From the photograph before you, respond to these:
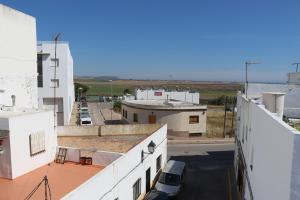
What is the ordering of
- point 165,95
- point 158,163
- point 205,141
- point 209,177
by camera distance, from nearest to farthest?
point 158,163 → point 209,177 → point 205,141 → point 165,95

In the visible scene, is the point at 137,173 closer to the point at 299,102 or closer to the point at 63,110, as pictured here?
the point at 299,102

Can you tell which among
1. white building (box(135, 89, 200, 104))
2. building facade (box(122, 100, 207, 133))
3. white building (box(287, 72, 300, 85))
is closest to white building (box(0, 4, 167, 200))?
white building (box(287, 72, 300, 85))

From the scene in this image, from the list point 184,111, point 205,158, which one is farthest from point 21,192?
point 184,111

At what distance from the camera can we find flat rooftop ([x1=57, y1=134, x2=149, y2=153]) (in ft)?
53.8

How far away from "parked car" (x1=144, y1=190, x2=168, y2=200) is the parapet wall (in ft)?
15.1

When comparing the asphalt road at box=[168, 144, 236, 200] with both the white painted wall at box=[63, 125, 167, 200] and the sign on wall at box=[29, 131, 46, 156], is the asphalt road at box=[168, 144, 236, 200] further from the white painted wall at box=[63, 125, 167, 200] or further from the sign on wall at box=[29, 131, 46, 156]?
the sign on wall at box=[29, 131, 46, 156]

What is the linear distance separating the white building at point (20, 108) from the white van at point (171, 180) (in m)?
6.58

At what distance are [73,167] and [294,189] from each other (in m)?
10.3

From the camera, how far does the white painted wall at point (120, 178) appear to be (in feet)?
32.9

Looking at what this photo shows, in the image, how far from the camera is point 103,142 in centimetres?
1767

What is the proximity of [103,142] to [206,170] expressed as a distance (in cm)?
1028

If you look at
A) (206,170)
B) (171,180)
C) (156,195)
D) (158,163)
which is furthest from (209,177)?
(156,195)

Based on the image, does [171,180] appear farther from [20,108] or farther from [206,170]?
[20,108]

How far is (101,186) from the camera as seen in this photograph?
11.0m
